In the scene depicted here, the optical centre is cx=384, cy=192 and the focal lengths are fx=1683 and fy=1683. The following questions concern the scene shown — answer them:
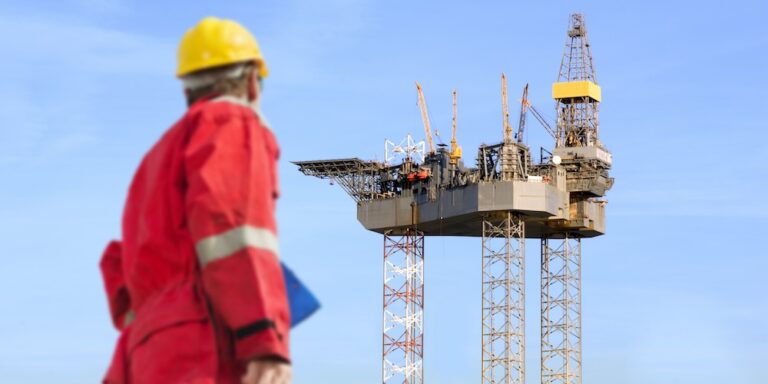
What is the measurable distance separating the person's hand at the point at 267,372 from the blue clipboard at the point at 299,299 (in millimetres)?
780

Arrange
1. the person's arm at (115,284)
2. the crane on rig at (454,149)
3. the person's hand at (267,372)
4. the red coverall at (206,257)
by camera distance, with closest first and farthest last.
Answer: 1. the person's hand at (267,372)
2. the red coverall at (206,257)
3. the person's arm at (115,284)
4. the crane on rig at (454,149)

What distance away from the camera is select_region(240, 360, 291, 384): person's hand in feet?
38.1

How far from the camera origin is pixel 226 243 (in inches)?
463

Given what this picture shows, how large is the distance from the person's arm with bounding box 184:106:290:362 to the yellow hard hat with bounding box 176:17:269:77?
24.7 inches

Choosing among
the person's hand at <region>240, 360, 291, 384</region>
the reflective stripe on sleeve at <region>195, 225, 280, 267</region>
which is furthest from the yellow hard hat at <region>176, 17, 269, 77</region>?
the person's hand at <region>240, 360, 291, 384</region>

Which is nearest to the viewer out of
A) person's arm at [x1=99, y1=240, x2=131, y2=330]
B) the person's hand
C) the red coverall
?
the person's hand

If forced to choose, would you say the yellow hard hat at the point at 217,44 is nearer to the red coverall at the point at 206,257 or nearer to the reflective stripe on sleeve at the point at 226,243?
the red coverall at the point at 206,257

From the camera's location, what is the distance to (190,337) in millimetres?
11922

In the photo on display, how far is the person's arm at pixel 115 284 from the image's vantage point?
1298cm

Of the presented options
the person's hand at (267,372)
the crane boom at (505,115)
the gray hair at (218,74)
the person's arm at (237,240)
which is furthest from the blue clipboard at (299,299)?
the crane boom at (505,115)

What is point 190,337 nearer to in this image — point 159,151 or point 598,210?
point 159,151

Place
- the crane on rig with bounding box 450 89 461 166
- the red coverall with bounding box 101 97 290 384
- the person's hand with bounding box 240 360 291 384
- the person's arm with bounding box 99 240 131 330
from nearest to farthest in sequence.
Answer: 1. the person's hand with bounding box 240 360 291 384
2. the red coverall with bounding box 101 97 290 384
3. the person's arm with bounding box 99 240 131 330
4. the crane on rig with bounding box 450 89 461 166

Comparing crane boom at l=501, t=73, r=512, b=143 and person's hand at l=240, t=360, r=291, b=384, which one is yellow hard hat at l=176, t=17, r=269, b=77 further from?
crane boom at l=501, t=73, r=512, b=143

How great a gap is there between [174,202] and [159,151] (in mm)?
491
